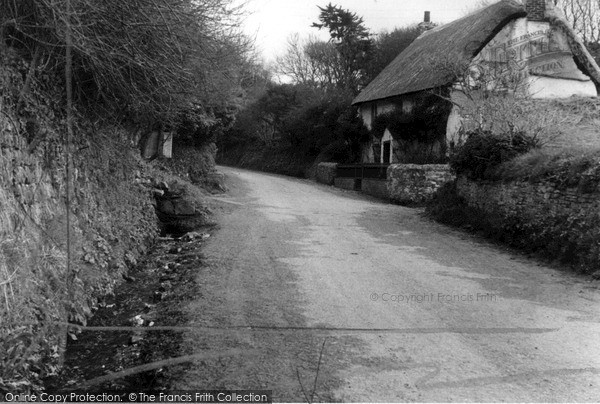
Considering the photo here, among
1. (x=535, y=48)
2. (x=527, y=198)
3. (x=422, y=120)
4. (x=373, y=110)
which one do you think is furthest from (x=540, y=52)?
(x=527, y=198)

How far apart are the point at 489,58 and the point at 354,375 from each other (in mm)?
22579

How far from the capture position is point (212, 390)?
15.4 feet

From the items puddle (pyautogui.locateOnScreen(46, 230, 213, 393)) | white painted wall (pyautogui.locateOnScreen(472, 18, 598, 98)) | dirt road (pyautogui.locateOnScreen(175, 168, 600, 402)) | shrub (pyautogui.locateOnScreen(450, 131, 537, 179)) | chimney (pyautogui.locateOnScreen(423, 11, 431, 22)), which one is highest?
chimney (pyautogui.locateOnScreen(423, 11, 431, 22))

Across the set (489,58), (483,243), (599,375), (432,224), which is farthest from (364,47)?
(599,375)

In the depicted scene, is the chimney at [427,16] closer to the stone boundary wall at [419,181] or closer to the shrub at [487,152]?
the stone boundary wall at [419,181]

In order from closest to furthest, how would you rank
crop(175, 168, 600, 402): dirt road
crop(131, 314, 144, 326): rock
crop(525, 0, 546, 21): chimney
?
crop(175, 168, 600, 402): dirt road → crop(131, 314, 144, 326): rock → crop(525, 0, 546, 21): chimney

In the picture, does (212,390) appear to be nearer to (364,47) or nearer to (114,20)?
(114,20)

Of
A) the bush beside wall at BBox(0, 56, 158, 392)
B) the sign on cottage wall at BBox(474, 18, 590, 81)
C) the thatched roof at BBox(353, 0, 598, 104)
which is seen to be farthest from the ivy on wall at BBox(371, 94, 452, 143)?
the bush beside wall at BBox(0, 56, 158, 392)

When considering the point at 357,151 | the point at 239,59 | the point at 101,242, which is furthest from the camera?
the point at 357,151

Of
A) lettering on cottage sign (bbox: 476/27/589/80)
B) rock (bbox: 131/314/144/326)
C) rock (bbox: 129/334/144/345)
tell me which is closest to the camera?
rock (bbox: 129/334/144/345)

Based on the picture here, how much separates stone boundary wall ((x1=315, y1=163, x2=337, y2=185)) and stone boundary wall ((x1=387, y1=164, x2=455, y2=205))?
353 inches

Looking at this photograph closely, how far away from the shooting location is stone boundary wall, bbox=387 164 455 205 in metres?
20.5

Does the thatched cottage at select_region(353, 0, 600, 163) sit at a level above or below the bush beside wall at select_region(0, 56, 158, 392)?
above

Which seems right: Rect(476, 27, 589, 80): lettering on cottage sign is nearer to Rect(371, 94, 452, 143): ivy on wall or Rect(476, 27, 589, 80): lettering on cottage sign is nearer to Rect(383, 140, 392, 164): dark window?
Rect(371, 94, 452, 143): ivy on wall
